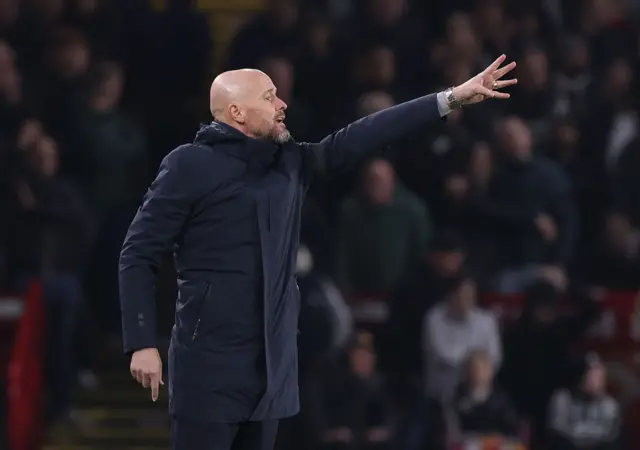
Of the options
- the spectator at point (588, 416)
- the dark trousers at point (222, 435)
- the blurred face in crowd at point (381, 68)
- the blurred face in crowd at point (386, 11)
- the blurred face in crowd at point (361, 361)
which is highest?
the blurred face in crowd at point (386, 11)

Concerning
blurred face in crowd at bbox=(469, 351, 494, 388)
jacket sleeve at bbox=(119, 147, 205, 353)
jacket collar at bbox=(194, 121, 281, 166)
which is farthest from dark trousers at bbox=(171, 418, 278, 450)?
blurred face in crowd at bbox=(469, 351, 494, 388)

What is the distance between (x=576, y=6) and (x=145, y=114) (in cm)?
367

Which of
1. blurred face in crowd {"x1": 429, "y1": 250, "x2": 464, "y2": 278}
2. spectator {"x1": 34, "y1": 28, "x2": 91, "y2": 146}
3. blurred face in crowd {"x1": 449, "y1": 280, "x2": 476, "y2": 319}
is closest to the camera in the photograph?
blurred face in crowd {"x1": 449, "y1": 280, "x2": 476, "y2": 319}

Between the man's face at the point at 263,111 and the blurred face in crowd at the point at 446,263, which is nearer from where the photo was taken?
the man's face at the point at 263,111

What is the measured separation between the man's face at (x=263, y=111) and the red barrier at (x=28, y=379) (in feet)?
14.9

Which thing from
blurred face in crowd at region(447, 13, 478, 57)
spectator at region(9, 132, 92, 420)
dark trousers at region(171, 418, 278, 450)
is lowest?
dark trousers at region(171, 418, 278, 450)

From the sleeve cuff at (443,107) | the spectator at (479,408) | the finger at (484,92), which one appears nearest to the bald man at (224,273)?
the sleeve cuff at (443,107)

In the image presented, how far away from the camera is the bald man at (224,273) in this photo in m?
4.53

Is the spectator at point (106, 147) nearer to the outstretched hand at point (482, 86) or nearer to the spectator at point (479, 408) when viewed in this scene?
the spectator at point (479, 408)

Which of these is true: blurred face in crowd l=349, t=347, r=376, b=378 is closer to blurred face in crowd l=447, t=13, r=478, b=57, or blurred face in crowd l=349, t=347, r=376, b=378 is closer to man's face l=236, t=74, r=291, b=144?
blurred face in crowd l=447, t=13, r=478, b=57

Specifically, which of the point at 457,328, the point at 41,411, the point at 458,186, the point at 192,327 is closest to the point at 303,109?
the point at 458,186

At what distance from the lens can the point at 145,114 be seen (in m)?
10.8

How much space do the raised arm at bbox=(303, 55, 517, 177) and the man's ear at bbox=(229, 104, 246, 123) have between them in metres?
0.28

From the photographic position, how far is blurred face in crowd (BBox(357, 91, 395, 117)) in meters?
9.93
